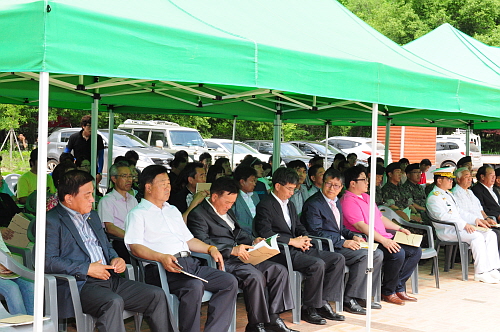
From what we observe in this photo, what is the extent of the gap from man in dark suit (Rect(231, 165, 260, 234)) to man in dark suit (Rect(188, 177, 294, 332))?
0.79 m

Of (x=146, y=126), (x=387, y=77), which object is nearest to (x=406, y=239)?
(x=387, y=77)

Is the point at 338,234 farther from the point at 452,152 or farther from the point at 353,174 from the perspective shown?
the point at 452,152

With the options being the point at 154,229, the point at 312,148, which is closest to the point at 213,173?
the point at 154,229

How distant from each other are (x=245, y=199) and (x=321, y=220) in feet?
2.79

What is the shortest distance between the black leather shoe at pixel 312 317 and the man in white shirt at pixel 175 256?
1.15m

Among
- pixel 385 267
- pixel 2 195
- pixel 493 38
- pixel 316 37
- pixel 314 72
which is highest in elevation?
pixel 493 38

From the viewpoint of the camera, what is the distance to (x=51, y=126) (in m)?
29.5

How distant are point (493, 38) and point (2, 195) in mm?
26644

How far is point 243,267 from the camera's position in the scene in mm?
5043

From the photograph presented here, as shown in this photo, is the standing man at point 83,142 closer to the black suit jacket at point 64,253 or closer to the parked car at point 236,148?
the black suit jacket at point 64,253

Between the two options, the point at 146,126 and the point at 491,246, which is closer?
the point at 491,246

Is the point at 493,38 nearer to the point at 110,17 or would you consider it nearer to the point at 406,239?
the point at 406,239

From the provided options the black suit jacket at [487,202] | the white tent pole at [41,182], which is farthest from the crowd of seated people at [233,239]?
the black suit jacket at [487,202]

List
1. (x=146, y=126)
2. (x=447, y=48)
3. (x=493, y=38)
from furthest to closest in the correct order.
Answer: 1. (x=493, y=38)
2. (x=146, y=126)
3. (x=447, y=48)
